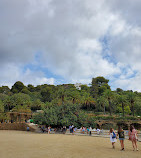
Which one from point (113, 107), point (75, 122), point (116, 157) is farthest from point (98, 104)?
point (116, 157)

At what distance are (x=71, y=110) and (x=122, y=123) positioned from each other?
1756 centimetres

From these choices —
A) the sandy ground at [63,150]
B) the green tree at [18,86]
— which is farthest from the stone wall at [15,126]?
the green tree at [18,86]

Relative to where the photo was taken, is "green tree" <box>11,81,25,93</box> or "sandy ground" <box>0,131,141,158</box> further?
"green tree" <box>11,81,25,93</box>

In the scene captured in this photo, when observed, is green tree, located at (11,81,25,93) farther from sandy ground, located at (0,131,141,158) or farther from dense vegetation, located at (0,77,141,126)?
sandy ground, located at (0,131,141,158)

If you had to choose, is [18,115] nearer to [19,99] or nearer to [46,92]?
[19,99]

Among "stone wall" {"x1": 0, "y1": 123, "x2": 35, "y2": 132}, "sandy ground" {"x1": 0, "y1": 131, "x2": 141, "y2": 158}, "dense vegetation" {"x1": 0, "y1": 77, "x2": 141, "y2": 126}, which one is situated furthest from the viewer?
"stone wall" {"x1": 0, "y1": 123, "x2": 35, "y2": 132}

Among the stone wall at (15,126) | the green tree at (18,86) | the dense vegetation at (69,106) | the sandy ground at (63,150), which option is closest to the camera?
the sandy ground at (63,150)

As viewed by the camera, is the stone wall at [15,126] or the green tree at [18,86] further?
the green tree at [18,86]

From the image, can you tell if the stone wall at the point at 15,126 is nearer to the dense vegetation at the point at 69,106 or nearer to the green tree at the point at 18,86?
the dense vegetation at the point at 69,106

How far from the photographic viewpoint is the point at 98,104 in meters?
62.2

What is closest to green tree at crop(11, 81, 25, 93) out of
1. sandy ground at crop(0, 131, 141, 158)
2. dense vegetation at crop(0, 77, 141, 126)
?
dense vegetation at crop(0, 77, 141, 126)

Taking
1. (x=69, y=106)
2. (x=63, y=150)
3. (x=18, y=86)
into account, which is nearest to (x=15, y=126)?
(x=69, y=106)

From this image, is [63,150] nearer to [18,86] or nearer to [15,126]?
[15,126]

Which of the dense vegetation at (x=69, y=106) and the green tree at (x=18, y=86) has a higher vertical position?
the green tree at (x=18, y=86)
